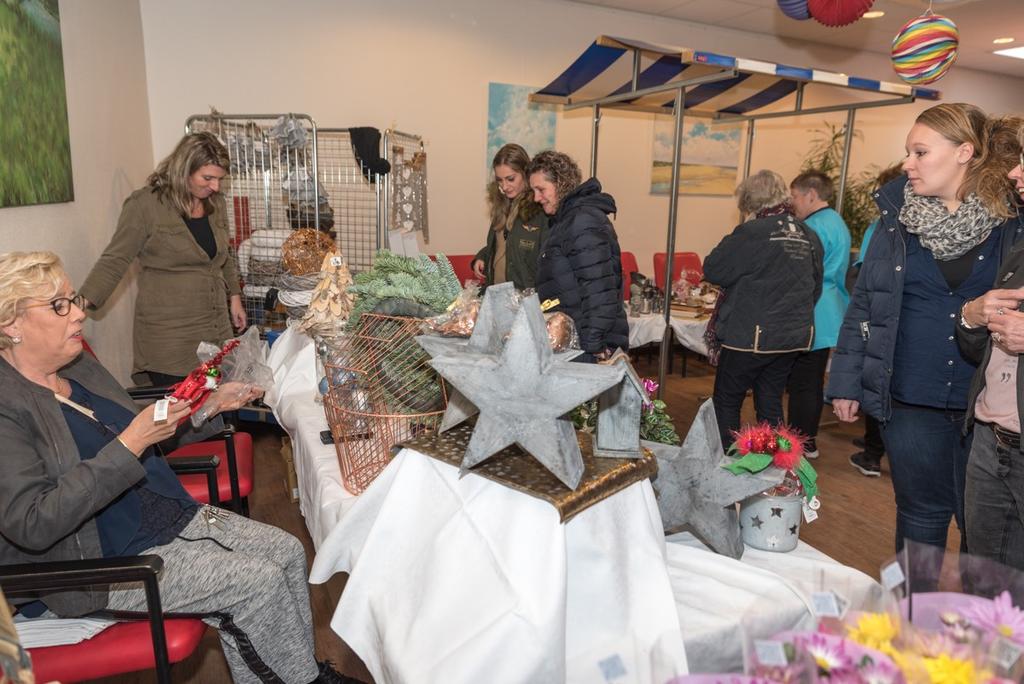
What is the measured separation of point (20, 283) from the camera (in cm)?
146

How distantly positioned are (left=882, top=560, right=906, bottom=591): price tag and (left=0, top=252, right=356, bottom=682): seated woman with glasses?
4.24 feet

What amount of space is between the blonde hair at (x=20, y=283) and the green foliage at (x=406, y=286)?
2.20 ft

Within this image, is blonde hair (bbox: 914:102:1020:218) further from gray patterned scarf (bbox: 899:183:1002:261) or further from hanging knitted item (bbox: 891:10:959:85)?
hanging knitted item (bbox: 891:10:959:85)

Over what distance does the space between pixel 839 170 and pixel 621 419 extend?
23.2 ft

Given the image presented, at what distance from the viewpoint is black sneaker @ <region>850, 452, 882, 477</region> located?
3627mm

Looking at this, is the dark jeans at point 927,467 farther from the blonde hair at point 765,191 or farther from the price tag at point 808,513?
the blonde hair at point 765,191

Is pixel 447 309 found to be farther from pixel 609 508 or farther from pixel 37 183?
pixel 37 183

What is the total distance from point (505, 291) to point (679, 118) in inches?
104

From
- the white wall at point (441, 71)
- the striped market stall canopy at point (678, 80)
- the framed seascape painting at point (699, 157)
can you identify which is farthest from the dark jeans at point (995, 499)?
the framed seascape painting at point (699, 157)

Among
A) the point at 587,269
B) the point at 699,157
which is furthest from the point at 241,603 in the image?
the point at 699,157

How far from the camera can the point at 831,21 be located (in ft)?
11.9

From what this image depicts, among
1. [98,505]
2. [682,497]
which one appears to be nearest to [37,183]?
[98,505]

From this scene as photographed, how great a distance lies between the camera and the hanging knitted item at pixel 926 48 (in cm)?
328

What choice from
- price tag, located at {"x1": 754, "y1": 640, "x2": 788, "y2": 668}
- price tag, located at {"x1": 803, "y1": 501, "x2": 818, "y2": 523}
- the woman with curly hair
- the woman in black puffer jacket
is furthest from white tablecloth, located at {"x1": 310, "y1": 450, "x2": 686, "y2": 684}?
the woman with curly hair
